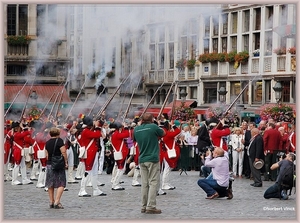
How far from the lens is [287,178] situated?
2317 centimetres

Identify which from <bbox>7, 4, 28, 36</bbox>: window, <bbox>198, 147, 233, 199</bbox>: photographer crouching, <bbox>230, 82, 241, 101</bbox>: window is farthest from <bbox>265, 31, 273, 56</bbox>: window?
<bbox>7, 4, 28, 36</bbox>: window

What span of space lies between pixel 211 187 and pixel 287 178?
1750mm

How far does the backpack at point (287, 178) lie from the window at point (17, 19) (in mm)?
6571

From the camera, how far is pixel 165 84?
1086 inches

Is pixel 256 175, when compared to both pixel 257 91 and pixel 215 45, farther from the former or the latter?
pixel 257 91

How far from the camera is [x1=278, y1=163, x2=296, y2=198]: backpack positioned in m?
22.9

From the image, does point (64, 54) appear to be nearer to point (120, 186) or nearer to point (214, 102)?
point (120, 186)

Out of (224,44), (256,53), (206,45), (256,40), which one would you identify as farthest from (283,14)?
(256,53)

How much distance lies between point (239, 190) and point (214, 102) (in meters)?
7.04

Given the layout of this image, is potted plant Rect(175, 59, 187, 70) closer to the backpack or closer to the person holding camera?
the person holding camera

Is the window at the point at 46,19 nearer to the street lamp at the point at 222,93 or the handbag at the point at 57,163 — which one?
the handbag at the point at 57,163

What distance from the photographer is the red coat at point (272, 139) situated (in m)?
28.6

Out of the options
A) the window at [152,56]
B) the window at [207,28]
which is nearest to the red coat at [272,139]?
the window at [207,28]

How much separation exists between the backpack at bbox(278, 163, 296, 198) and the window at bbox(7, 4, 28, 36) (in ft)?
21.6
